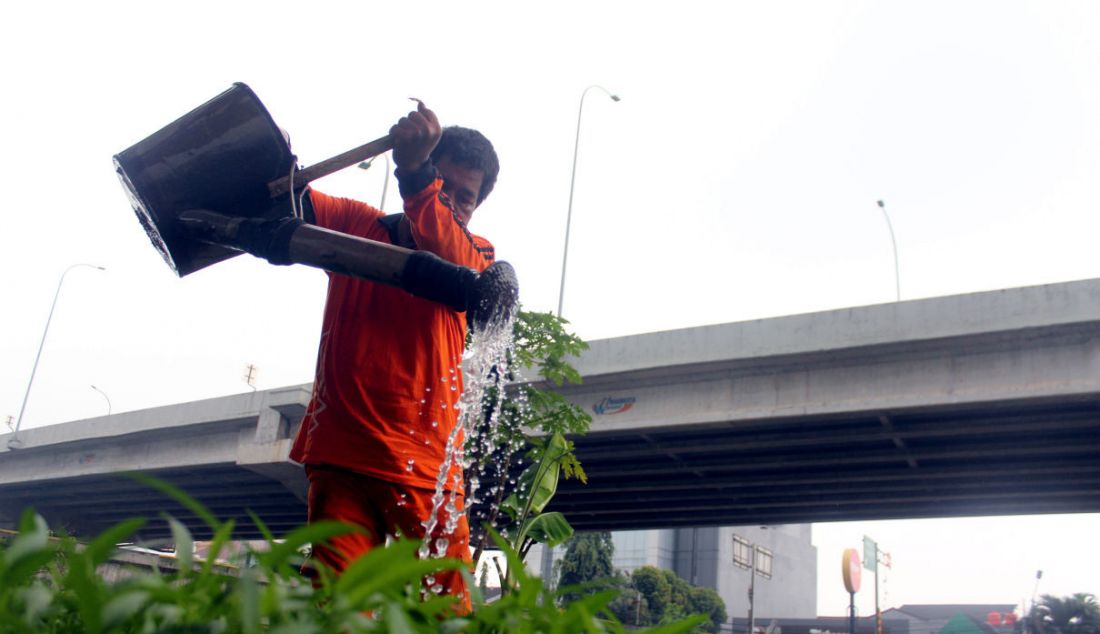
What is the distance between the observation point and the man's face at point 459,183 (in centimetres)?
312

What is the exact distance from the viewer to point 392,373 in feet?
9.57

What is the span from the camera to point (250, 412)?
2452cm

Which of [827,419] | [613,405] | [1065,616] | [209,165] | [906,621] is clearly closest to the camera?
[209,165]

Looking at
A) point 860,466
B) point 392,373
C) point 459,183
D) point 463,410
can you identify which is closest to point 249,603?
point 392,373

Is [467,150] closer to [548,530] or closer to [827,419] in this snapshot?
[548,530]

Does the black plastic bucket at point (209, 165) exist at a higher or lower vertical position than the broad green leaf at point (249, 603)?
higher

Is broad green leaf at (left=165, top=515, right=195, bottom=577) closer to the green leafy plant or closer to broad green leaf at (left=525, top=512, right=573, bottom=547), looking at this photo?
the green leafy plant

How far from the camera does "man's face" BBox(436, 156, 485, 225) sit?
3115mm

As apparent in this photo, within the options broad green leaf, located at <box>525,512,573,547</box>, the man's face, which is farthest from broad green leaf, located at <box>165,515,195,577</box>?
broad green leaf, located at <box>525,512,573,547</box>

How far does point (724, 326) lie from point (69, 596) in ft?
55.8

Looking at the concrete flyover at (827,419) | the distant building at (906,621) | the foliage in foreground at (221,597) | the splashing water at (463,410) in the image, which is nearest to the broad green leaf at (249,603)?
the foliage in foreground at (221,597)

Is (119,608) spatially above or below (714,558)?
below

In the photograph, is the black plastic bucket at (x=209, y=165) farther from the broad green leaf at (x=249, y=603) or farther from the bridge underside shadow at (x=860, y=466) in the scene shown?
the bridge underside shadow at (x=860, y=466)

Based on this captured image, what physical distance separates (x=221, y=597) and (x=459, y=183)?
2192 mm
